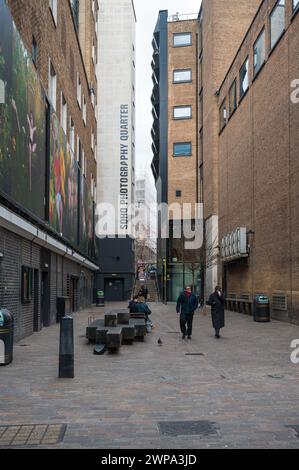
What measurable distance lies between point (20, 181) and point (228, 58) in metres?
31.0

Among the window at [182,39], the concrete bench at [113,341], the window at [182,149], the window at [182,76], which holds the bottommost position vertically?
the concrete bench at [113,341]

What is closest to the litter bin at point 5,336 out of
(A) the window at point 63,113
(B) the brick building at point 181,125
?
(A) the window at point 63,113

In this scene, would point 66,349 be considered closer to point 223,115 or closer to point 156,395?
point 156,395

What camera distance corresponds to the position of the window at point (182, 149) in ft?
179

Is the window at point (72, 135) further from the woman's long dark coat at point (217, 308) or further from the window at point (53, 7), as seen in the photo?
the woman's long dark coat at point (217, 308)

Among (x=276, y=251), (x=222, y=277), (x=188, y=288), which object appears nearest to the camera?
(x=188, y=288)

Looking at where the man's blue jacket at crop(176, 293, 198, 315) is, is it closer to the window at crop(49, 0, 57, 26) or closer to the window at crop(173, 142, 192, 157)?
the window at crop(49, 0, 57, 26)

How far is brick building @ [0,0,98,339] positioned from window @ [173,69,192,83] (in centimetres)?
2354

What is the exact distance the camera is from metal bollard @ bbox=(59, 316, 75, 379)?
9648 mm

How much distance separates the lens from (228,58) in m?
42.7

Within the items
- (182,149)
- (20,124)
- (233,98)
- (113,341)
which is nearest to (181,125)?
(182,149)

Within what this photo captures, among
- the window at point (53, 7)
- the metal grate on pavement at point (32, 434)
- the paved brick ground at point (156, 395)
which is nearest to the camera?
the metal grate on pavement at point (32, 434)
